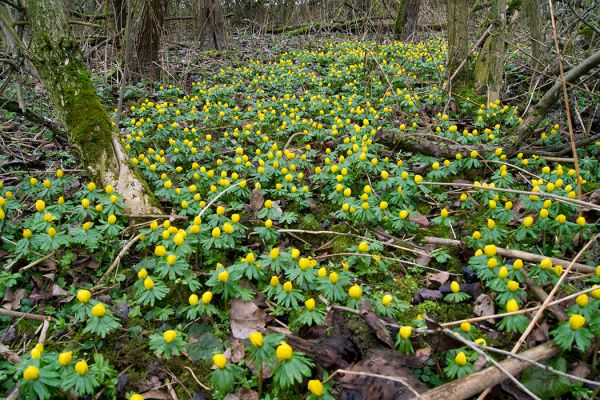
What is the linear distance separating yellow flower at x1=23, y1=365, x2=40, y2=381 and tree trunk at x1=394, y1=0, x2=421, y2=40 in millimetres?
9611

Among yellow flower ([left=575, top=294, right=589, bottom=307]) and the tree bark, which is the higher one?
the tree bark

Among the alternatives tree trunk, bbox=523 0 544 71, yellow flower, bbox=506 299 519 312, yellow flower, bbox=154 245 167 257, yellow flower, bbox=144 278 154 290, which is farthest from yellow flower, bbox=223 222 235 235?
tree trunk, bbox=523 0 544 71

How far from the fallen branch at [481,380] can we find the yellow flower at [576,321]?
0.14 m

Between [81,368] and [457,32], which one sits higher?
[457,32]

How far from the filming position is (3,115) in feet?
17.5

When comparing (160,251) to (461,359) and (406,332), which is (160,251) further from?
(461,359)

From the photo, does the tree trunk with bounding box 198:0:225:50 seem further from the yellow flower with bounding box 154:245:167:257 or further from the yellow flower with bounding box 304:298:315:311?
the yellow flower with bounding box 304:298:315:311

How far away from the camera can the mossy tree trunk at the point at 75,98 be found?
3225mm

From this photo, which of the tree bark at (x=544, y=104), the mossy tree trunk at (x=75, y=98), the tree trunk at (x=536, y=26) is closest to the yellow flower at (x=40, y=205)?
the mossy tree trunk at (x=75, y=98)

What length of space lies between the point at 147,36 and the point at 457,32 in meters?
4.93

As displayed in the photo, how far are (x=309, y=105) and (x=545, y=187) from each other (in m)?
3.36

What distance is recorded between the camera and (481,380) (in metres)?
1.67

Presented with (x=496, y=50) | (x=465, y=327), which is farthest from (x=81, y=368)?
(x=496, y=50)

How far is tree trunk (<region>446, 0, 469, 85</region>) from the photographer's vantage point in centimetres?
538
